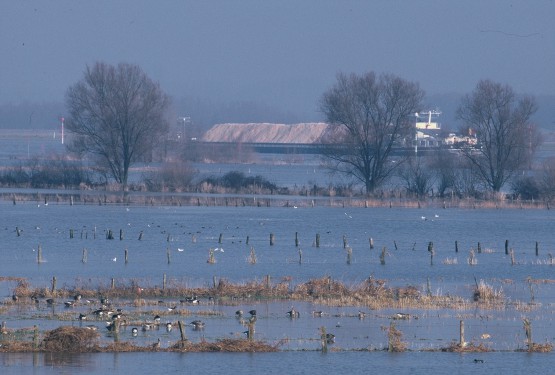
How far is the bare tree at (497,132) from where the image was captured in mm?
89062

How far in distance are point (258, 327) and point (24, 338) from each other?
21.1ft

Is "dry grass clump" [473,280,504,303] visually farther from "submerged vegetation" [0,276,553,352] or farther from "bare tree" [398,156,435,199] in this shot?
"bare tree" [398,156,435,199]

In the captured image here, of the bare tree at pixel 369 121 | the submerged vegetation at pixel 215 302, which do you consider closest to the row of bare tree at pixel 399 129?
the bare tree at pixel 369 121

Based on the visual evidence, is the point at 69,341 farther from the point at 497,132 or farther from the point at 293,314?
the point at 497,132

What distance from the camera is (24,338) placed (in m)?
26.1

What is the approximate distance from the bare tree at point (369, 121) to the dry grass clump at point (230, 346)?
204 feet

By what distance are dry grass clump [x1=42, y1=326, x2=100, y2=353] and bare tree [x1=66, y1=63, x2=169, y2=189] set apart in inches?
2563

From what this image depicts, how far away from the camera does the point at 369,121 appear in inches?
3526

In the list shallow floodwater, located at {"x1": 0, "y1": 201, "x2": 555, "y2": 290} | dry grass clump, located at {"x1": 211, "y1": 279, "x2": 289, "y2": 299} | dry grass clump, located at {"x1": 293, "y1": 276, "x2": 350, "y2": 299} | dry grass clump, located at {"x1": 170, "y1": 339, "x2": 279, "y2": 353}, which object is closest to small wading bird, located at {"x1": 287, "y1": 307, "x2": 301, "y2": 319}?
dry grass clump, located at {"x1": 293, "y1": 276, "x2": 350, "y2": 299}

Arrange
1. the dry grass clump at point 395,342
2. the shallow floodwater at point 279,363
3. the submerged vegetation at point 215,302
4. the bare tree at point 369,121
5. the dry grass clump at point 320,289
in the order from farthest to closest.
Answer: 1. the bare tree at point 369,121
2. the dry grass clump at point 320,289
3. the dry grass clump at point 395,342
4. the submerged vegetation at point 215,302
5. the shallow floodwater at point 279,363

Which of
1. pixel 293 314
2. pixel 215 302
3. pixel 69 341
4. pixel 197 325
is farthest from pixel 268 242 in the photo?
pixel 69 341

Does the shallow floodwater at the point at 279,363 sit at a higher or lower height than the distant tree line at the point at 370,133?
lower

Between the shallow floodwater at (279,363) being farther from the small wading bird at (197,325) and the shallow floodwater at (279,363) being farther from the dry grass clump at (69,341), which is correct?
the small wading bird at (197,325)

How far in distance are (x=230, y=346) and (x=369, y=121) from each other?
6479cm
